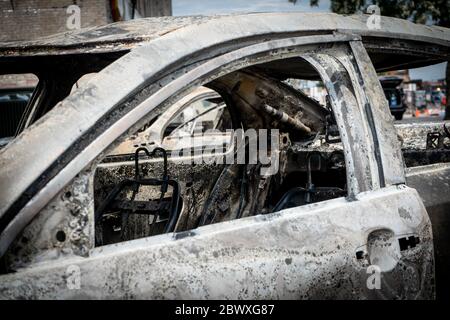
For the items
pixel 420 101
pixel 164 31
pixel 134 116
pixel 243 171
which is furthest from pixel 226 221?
pixel 420 101

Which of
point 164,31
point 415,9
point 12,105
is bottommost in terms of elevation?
point 164,31

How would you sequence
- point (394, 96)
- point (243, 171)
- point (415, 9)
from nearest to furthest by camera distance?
point (243, 171) < point (415, 9) < point (394, 96)

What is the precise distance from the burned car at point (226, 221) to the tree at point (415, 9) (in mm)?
14026

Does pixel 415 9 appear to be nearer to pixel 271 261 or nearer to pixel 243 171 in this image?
pixel 243 171

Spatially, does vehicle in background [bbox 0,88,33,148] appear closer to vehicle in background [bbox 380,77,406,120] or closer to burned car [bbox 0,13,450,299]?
burned car [bbox 0,13,450,299]

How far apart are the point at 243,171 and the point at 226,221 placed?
1.22 meters

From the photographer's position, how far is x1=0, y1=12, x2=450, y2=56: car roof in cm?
166

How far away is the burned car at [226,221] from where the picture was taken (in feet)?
4.07

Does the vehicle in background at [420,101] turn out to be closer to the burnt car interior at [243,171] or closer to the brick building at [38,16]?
the brick building at [38,16]

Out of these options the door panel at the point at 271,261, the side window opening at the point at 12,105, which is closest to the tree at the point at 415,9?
the side window opening at the point at 12,105

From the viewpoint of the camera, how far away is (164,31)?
1644 mm

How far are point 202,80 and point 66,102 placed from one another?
0.44m

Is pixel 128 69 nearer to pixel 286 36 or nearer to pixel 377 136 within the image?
pixel 286 36
